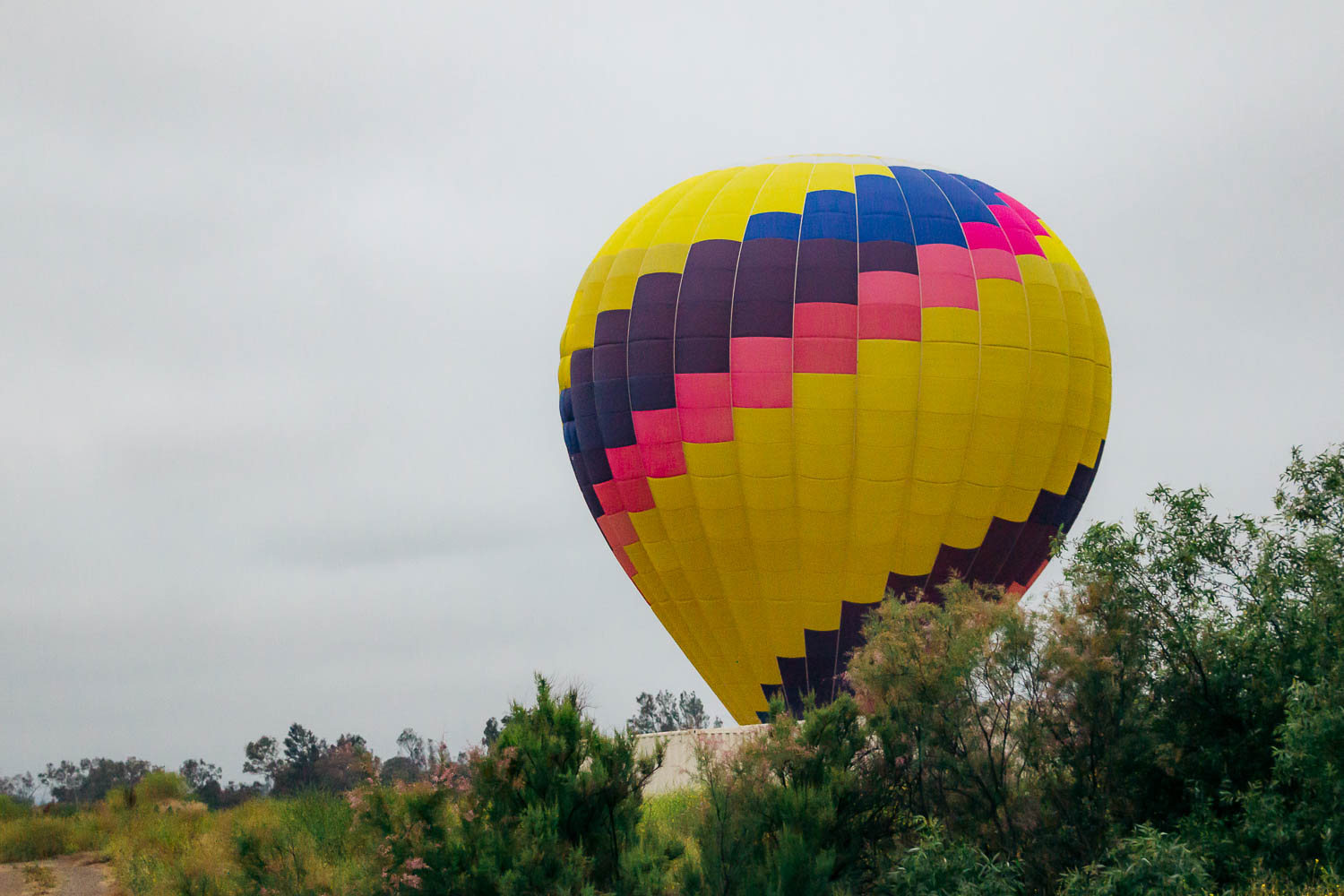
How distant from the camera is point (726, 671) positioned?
73.5 feet

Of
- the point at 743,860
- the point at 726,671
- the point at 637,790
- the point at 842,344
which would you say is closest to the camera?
the point at 743,860

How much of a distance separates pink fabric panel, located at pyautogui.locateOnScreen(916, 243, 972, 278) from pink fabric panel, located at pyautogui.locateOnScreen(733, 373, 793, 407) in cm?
269

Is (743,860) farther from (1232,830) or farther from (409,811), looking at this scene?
(1232,830)

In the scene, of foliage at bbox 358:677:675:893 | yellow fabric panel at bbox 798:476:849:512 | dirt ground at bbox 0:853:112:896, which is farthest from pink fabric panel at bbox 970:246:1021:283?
dirt ground at bbox 0:853:112:896

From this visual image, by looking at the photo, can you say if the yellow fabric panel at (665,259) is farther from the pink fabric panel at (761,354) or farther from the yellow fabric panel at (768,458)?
the yellow fabric panel at (768,458)

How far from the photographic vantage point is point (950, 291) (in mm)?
20609

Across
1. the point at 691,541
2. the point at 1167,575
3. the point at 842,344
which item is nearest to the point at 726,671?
the point at 691,541

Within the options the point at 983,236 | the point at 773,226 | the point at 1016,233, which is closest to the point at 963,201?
the point at 983,236

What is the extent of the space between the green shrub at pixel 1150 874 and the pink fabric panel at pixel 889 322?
363 inches

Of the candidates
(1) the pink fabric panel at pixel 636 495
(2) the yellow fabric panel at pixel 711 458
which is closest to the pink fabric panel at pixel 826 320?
(2) the yellow fabric panel at pixel 711 458

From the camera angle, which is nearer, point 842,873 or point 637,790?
point 842,873

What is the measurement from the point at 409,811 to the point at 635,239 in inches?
454

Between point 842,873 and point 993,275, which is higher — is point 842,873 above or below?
below

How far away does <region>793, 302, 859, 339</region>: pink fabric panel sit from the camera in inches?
800
